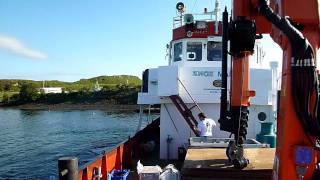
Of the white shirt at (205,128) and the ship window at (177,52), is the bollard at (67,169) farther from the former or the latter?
the ship window at (177,52)

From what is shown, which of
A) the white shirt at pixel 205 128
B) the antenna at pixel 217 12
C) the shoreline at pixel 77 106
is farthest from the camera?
the shoreline at pixel 77 106

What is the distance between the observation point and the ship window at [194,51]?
13633 millimetres

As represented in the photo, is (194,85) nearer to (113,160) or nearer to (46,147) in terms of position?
(113,160)

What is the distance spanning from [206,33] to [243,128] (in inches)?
321

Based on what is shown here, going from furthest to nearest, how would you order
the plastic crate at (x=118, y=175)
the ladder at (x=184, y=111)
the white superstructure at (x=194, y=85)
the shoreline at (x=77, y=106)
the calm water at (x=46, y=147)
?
the shoreline at (x=77, y=106) → the calm water at (x=46, y=147) → the white superstructure at (x=194, y=85) → the ladder at (x=184, y=111) → the plastic crate at (x=118, y=175)

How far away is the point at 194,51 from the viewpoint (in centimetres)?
1368

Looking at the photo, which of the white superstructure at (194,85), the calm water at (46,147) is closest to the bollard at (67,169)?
the white superstructure at (194,85)

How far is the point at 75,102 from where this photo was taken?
75000 mm

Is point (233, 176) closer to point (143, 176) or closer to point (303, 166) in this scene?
point (143, 176)

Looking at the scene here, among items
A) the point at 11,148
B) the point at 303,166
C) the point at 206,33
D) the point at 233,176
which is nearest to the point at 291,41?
the point at 303,166

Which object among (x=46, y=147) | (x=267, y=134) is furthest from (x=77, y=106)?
(x=267, y=134)

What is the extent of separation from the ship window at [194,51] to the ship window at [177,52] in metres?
0.28

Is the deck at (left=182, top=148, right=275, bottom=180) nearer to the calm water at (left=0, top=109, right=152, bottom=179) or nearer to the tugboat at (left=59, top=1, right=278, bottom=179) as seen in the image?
the tugboat at (left=59, top=1, right=278, bottom=179)

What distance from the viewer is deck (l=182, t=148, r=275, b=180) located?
6.54m
